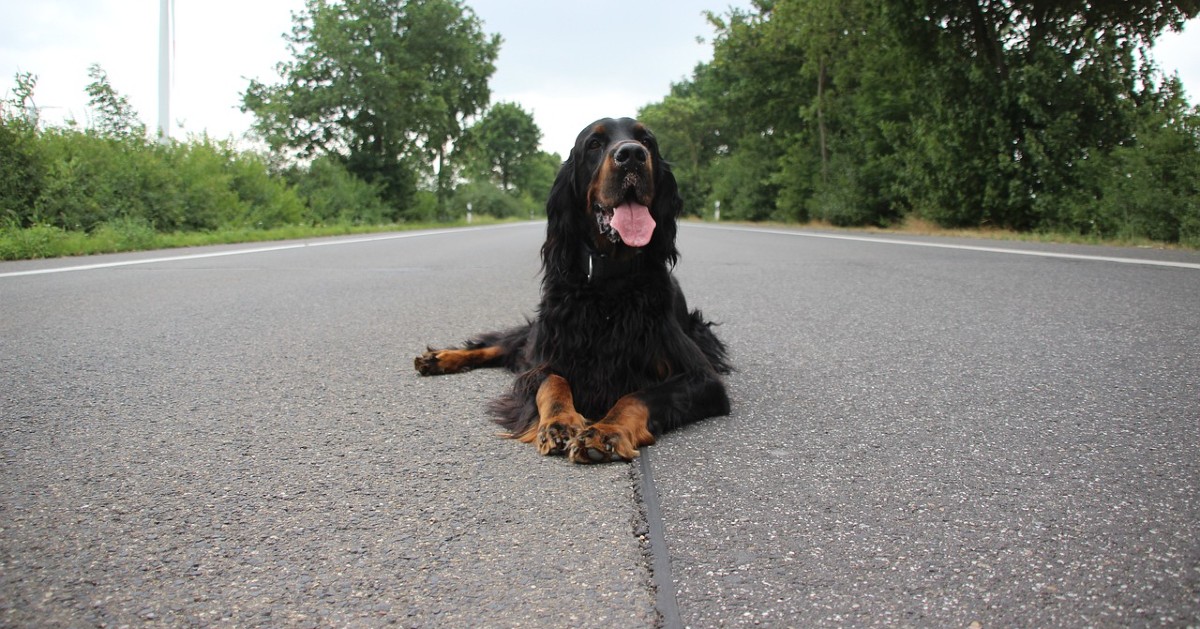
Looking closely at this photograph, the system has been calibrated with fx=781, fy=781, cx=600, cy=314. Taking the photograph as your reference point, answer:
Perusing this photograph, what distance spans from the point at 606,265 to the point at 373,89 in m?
32.3

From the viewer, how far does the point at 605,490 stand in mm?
2064

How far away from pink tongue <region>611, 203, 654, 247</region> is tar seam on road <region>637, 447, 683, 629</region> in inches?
44.6

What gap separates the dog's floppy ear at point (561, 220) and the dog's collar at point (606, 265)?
12 centimetres

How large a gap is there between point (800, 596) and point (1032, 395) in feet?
6.53

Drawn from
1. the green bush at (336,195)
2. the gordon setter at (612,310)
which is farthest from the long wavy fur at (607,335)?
the green bush at (336,195)

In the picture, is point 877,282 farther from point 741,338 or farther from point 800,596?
point 800,596

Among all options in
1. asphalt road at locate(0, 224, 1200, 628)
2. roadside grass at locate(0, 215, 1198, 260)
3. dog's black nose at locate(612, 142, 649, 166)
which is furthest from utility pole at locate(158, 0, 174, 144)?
dog's black nose at locate(612, 142, 649, 166)

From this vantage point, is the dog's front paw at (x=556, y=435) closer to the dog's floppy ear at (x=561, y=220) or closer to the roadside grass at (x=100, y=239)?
the dog's floppy ear at (x=561, y=220)

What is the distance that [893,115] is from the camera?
2522 centimetres

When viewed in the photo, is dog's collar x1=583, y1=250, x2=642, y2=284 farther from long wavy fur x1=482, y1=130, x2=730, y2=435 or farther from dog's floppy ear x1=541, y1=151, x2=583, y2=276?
dog's floppy ear x1=541, y1=151, x2=583, y2=276

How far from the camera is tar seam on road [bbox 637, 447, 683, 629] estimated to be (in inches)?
55.3

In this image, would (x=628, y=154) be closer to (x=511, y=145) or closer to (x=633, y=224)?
(x=633, y=224)

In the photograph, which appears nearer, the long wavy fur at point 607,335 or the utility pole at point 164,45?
the long wavy fur at point 607,335

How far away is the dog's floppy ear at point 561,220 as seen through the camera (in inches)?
128
